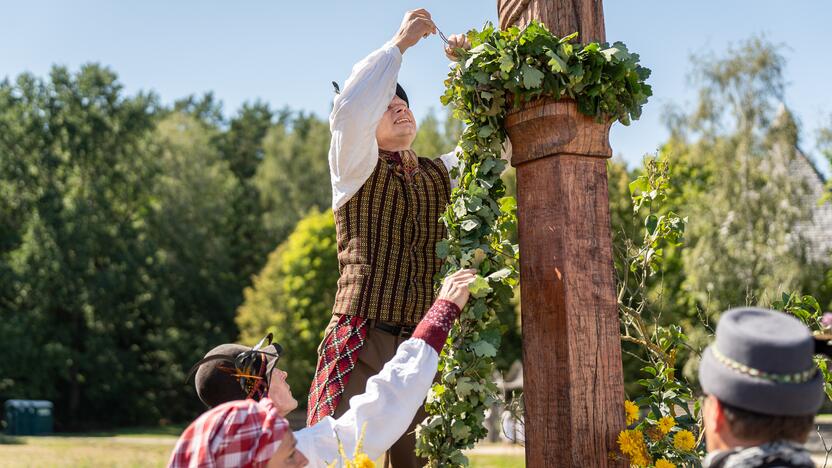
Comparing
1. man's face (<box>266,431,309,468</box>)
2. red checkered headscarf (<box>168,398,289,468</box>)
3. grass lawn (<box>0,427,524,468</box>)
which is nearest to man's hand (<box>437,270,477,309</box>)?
man's face (<box>266,431,309,468</box>)

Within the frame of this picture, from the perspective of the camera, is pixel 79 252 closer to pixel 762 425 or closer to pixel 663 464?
pixel 663 464

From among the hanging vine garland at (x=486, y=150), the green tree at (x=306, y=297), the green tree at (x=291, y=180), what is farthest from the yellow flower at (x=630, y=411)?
the green tree at (x=291, y=180)

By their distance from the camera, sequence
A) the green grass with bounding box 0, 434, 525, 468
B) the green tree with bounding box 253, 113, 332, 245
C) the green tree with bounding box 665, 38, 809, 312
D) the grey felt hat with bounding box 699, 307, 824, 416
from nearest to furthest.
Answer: the grey felt hat with bounding box 699, 307, 824, 416, the green grass with bounding box 0, 434, 525, 468, the green tree with bounding box 665, 38, 809, 312, the green tree with bounding box 253, 113, 332, 245

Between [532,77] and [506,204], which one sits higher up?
[532,77]

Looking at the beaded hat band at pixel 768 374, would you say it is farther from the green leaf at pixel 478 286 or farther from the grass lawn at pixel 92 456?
the grass lawn at pixel 92 456

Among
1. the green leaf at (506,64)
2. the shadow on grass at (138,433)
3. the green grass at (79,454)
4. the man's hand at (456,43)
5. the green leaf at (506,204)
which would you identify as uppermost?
the man's hand at (456,43)

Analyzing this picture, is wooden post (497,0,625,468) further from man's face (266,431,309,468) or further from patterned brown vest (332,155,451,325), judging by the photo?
man's face (266,431,309,468)

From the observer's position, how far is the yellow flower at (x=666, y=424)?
3221 mm

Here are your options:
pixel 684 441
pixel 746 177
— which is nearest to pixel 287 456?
pixel 684 441

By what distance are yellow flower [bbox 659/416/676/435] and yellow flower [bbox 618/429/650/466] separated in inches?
9.5

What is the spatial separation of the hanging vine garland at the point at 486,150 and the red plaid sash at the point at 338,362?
354mm

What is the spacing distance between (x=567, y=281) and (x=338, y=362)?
3.00 feet

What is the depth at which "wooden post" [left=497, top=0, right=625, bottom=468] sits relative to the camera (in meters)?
2.98

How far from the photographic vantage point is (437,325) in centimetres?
287
